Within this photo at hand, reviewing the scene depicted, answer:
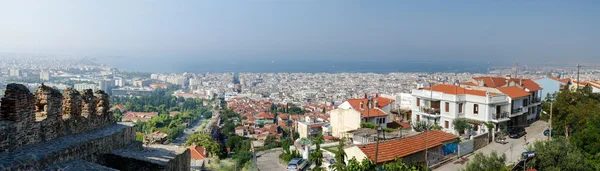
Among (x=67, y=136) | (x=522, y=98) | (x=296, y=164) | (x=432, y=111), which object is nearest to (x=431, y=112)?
(x=432, y=111)

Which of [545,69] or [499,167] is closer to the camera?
[499,167]

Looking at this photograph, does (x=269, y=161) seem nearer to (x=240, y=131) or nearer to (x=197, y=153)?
(x=197, y=153)

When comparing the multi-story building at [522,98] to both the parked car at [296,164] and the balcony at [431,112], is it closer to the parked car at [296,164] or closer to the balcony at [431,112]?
the balcony at [431,112]

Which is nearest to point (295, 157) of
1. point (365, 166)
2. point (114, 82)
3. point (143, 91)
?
point (365, 166)

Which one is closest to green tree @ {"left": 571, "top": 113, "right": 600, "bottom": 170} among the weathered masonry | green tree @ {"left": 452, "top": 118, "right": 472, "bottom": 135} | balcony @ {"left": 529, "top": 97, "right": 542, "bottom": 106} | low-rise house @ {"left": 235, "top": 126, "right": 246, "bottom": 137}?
green tree @ {"left": 452, "top": 118, "right": 472, "bottom": 135}

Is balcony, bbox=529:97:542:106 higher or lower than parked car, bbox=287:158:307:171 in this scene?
higher

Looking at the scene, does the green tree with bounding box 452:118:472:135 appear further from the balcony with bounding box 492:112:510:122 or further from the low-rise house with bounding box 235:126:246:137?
the low-rise house with bounding box 235:126:246:137

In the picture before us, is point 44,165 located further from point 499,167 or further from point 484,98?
point 484,98
